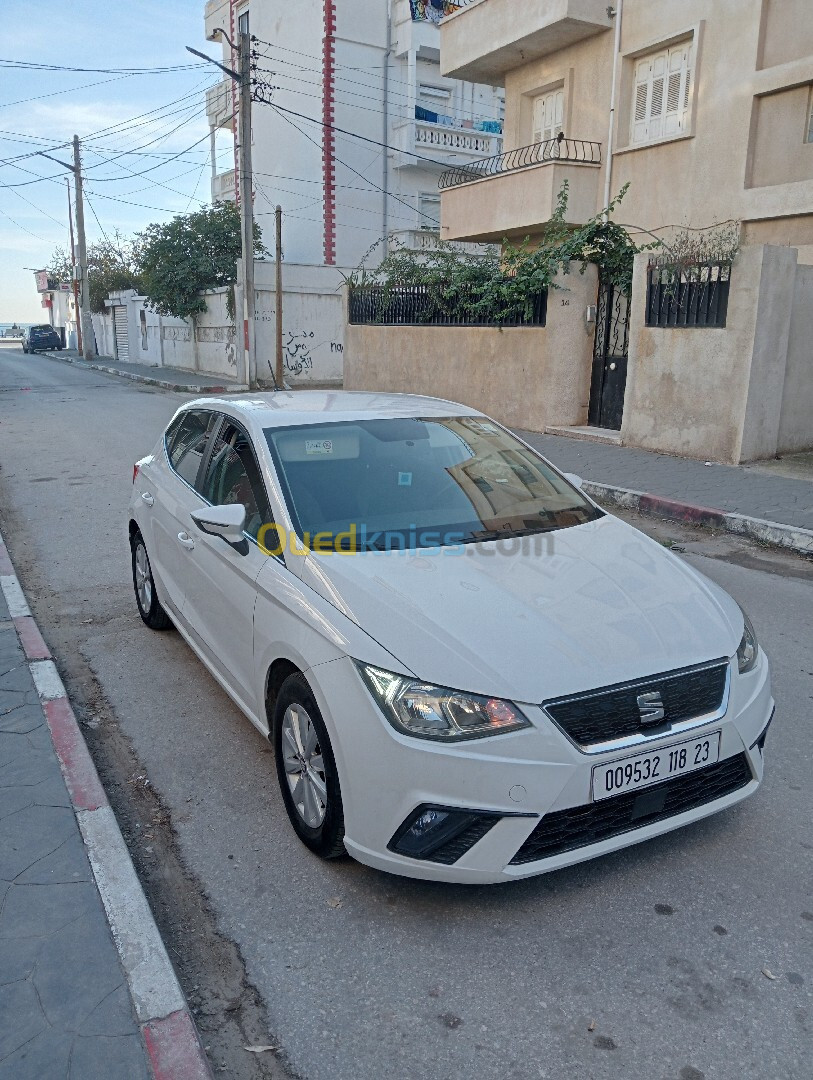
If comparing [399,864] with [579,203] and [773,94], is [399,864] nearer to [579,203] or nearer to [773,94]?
[773,94]

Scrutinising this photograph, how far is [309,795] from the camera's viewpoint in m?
3.10

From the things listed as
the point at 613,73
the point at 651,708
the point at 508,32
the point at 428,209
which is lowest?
the point at 651,708

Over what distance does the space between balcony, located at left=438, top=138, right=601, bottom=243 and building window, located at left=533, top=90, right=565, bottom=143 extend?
36 cm

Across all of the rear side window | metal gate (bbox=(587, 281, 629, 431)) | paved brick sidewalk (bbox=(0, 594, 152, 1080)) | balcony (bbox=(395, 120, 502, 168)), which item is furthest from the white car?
balcony (bbox=(395, 120, 502, 168))

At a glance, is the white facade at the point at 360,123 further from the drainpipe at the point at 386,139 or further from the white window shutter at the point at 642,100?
the white window shutter at the point at 642,100

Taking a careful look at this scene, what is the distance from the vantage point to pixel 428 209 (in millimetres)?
33188

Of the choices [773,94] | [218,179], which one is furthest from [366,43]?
[773,94]

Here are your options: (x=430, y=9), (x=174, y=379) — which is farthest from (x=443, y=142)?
(x=174, y=379)

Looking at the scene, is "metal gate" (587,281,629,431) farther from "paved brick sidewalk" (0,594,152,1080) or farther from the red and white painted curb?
"paved brick sidewalk" (0,594,152,1080)

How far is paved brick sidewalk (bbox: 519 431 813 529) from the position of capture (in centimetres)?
854

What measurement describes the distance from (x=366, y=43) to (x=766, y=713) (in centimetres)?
3329

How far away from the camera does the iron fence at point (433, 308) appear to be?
13.9 meters

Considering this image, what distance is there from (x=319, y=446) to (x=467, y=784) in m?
1.87

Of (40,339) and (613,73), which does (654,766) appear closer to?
(613,73)
